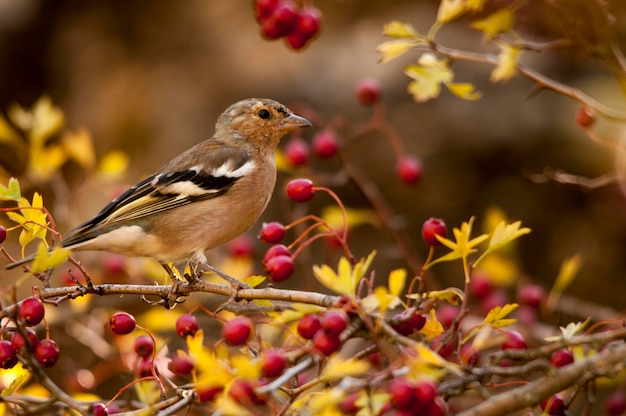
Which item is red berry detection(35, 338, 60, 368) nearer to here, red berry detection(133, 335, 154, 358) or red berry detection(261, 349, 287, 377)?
red berry detection(133, 335, 154, 358)

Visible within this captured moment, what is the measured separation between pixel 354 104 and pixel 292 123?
8.13 feet

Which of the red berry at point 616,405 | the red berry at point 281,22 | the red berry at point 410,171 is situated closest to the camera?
the red berry at point 616,405

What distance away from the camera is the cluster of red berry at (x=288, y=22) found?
3631 mm

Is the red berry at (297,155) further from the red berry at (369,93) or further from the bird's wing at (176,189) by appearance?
the red berry at (369,93)

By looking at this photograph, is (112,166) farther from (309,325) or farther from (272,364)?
(272,364)

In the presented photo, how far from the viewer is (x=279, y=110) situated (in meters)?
4.73

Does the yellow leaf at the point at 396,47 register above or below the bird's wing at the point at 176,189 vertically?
above

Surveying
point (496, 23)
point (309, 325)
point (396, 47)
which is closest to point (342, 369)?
point (309, 325)

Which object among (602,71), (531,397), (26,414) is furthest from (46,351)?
(602,71)

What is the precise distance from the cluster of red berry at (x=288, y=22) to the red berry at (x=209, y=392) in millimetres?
1891

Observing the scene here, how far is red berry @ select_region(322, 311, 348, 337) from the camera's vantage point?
87.6 inches

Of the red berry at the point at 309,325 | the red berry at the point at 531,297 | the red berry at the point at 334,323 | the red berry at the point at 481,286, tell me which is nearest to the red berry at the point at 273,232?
the red berry at the point at 309,325

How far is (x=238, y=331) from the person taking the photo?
8.18 feet

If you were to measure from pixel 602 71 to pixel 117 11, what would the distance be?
4.47 metres
